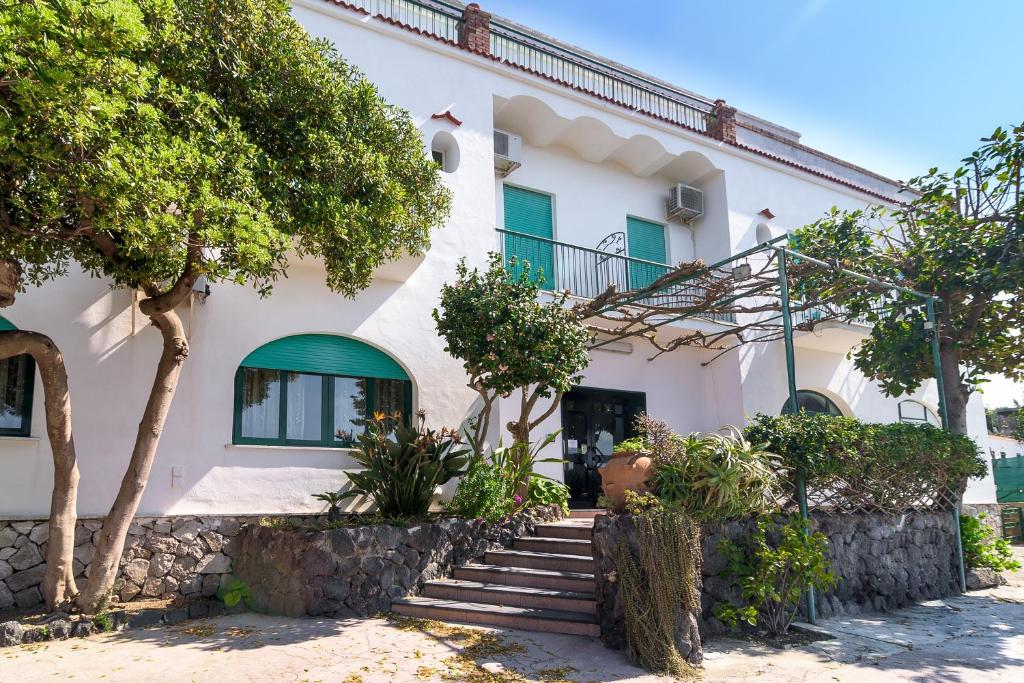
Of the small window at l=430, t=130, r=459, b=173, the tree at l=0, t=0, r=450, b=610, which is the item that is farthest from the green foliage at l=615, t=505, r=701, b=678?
the small window at l=430, t=130, r=459, b=173

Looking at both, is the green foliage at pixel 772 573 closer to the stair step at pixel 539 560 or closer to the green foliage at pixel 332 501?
the stair step at pixel 539 560

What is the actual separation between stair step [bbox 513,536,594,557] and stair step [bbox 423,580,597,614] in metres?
0.84

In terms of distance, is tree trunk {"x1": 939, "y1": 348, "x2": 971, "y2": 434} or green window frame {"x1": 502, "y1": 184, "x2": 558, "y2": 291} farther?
green window frame {"x1": 502, "y1": 184, "x2": 558, "y2": 291}

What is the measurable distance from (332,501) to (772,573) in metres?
5.10

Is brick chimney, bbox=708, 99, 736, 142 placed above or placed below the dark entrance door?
above

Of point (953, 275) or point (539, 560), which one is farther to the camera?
point (953, 275)

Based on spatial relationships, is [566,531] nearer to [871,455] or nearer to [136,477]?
[871,455]

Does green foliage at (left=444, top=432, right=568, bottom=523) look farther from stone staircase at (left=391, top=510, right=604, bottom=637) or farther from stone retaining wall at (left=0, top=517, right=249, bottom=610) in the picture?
stone retaining wall at (left=0, top=517, right=249, bottom=610)

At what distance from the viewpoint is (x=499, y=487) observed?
31.2ft

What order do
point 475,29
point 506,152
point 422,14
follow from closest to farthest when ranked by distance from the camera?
point 422,14 < point 475,29 < point 506,152

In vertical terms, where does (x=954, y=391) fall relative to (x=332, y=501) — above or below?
above

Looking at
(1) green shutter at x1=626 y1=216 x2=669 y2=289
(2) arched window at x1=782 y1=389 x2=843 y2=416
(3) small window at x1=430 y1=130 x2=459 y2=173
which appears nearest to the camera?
(3) small window at x1=430 y1=130 x2=459 y2=173

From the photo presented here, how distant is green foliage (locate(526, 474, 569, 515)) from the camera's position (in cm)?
1038

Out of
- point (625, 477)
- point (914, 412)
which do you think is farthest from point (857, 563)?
point (914, 412)
